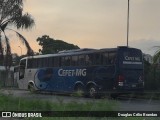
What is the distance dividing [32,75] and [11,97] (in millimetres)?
20388

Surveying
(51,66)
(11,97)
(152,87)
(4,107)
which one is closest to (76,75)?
(51,66)

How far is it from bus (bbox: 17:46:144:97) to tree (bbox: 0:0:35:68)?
2835 millimetres

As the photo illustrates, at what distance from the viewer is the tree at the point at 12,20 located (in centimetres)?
2831

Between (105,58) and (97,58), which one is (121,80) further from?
(97,58)

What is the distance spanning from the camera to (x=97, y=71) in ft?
95.0

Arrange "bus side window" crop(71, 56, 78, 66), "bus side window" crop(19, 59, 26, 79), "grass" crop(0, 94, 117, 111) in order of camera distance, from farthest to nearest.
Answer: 1. "bus side window" crop(19, 59, 26, 79)
2. "bus side window" crop(71, 56, 78, 66)
3. "grass" crop(0, 94, 117, 111)

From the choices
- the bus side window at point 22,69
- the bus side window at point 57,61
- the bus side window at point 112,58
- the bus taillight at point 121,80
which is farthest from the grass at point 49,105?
the bus side window at point 22,69

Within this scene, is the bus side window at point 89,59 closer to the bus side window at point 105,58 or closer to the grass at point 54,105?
the bus side window at point 105,58

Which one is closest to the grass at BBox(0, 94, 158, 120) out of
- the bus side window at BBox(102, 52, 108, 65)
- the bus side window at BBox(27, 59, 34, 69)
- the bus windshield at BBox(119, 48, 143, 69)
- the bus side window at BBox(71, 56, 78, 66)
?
the bus side window at BBox(102, 52, 108, 65)

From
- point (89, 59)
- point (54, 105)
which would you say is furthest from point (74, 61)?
point (54, 105)

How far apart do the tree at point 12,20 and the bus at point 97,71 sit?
2.83 m

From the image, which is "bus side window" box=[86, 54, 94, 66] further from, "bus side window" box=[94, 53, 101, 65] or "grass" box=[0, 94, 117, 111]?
"grass" box=[0, 94, 117, 111]

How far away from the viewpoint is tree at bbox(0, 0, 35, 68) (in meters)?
28.3

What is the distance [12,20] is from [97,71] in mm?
6552
